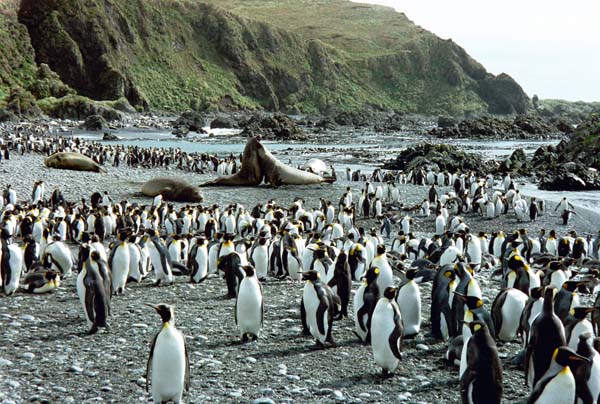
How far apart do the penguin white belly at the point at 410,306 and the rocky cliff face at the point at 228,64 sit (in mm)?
91087

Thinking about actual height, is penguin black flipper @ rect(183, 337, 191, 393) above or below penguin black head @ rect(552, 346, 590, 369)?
below

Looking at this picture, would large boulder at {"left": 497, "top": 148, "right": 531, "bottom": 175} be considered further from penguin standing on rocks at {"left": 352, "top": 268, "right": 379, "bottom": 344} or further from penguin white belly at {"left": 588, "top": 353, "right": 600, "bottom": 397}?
penguin white belly at {"left": 588, "top": 353, "right": 600, "bottom": 397}

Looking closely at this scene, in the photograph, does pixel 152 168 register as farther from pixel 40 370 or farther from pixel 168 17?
pixel 168 17

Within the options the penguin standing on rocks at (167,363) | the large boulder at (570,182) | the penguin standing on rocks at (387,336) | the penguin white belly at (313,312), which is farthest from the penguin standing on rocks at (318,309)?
the large boulder at (570,182)

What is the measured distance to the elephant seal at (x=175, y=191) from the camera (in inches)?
861

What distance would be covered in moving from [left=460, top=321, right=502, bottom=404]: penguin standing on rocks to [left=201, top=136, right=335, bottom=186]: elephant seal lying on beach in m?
19.8

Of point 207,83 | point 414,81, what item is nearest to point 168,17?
point 207,83

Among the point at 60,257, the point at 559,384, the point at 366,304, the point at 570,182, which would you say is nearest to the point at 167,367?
the point at 366,304

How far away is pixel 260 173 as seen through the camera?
2552 centimetres

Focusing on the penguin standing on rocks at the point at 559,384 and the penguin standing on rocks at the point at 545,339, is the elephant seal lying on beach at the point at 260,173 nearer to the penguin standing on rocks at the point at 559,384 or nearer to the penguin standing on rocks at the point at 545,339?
the penguin standing on rocks at the point at 545,339

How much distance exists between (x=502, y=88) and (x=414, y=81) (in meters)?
22.5

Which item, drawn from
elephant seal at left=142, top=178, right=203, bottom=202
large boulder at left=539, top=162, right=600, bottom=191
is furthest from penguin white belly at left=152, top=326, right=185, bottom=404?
large boulder at left=539, top=162, right=600, bottom=191

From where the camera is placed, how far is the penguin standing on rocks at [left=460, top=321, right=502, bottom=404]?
5469mm

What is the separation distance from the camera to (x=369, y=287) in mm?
7777
